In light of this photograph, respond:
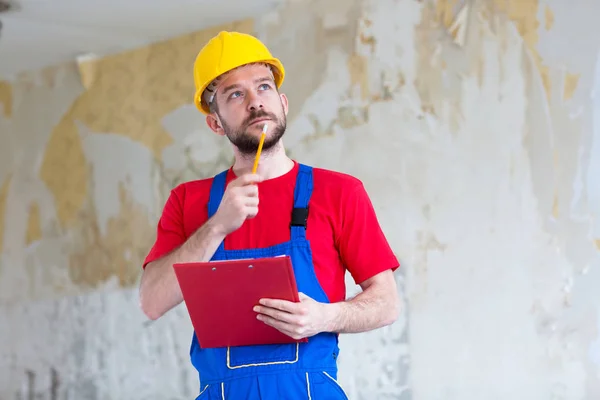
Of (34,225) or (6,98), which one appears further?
(6,98)

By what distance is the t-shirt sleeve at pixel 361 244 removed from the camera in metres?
1.92

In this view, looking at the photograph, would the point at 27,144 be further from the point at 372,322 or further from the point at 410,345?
the point at 372,322

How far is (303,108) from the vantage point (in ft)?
13.0

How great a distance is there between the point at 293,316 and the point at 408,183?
200cm

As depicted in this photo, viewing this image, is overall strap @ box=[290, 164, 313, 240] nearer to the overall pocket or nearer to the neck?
the neck

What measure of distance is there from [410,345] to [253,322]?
191 centimetres

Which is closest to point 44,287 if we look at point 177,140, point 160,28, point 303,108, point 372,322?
point 177,140

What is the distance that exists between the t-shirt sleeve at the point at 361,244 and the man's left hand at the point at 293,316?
228 mm

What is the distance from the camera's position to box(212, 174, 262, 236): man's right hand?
1758mm

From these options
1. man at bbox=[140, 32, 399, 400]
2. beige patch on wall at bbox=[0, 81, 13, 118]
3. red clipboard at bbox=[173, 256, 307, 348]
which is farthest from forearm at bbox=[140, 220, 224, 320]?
beige patch on wall at bbox=[0, 81, 13, 118]

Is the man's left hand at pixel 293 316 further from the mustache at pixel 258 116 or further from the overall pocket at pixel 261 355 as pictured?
the mustache at pixel 258 116

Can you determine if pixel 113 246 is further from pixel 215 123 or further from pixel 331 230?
pixel 331 230

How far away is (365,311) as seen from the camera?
1862 mm

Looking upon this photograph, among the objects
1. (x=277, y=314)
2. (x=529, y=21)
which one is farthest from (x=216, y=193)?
(x=529, y=21)
